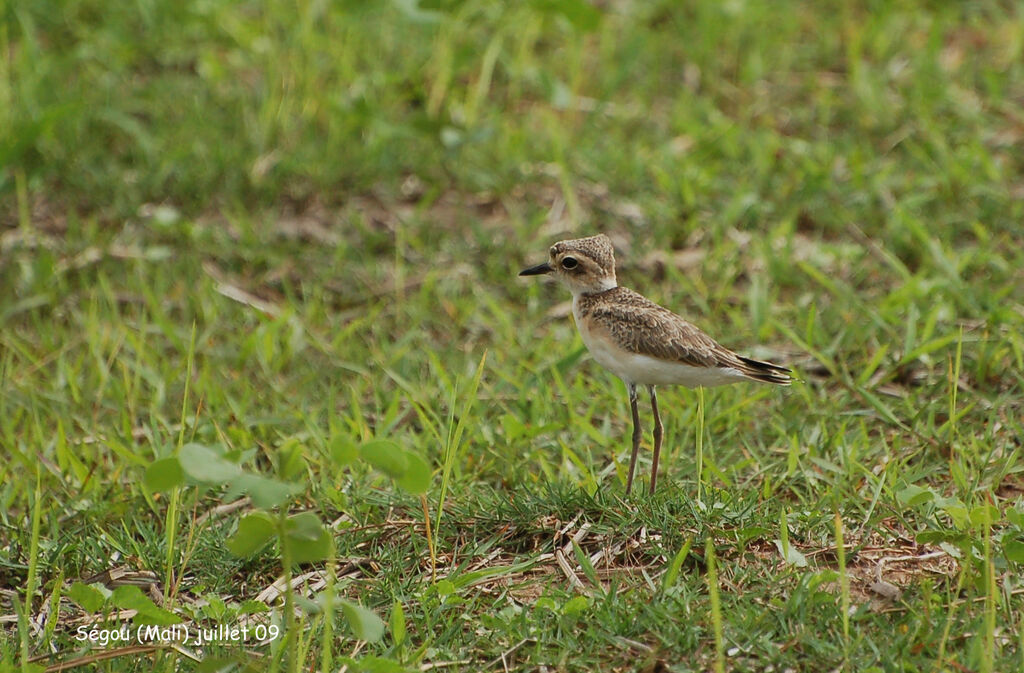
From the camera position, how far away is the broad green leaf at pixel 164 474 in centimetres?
329

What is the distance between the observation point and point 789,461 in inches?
180

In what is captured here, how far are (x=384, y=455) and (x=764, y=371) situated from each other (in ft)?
4.89

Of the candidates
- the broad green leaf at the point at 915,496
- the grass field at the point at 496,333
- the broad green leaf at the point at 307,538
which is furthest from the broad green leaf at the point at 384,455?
the broad green leaf at the point at 915,496

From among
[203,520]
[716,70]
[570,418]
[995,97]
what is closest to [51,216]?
[203,520]

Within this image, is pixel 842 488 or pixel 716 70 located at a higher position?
pixel 716 70

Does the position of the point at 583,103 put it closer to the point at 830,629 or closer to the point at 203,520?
the point at 203,520

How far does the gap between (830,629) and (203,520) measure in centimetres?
234

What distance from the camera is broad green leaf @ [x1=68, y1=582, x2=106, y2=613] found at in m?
3.69

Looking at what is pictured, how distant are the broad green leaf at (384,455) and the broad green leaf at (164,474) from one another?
504 millimetres

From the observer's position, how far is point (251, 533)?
11.1 feet

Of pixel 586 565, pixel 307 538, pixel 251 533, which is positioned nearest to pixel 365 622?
pixel 307 538

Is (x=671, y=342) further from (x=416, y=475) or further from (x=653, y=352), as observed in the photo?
(x=416, y=475)

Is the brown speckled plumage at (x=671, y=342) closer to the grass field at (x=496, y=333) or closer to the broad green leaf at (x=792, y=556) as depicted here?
the grass field at (x=496, y=333)

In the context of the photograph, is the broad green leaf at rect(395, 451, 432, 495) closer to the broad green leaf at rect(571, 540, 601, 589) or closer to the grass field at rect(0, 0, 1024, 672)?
the grass field at rect(0, 0, 1024, 672)
